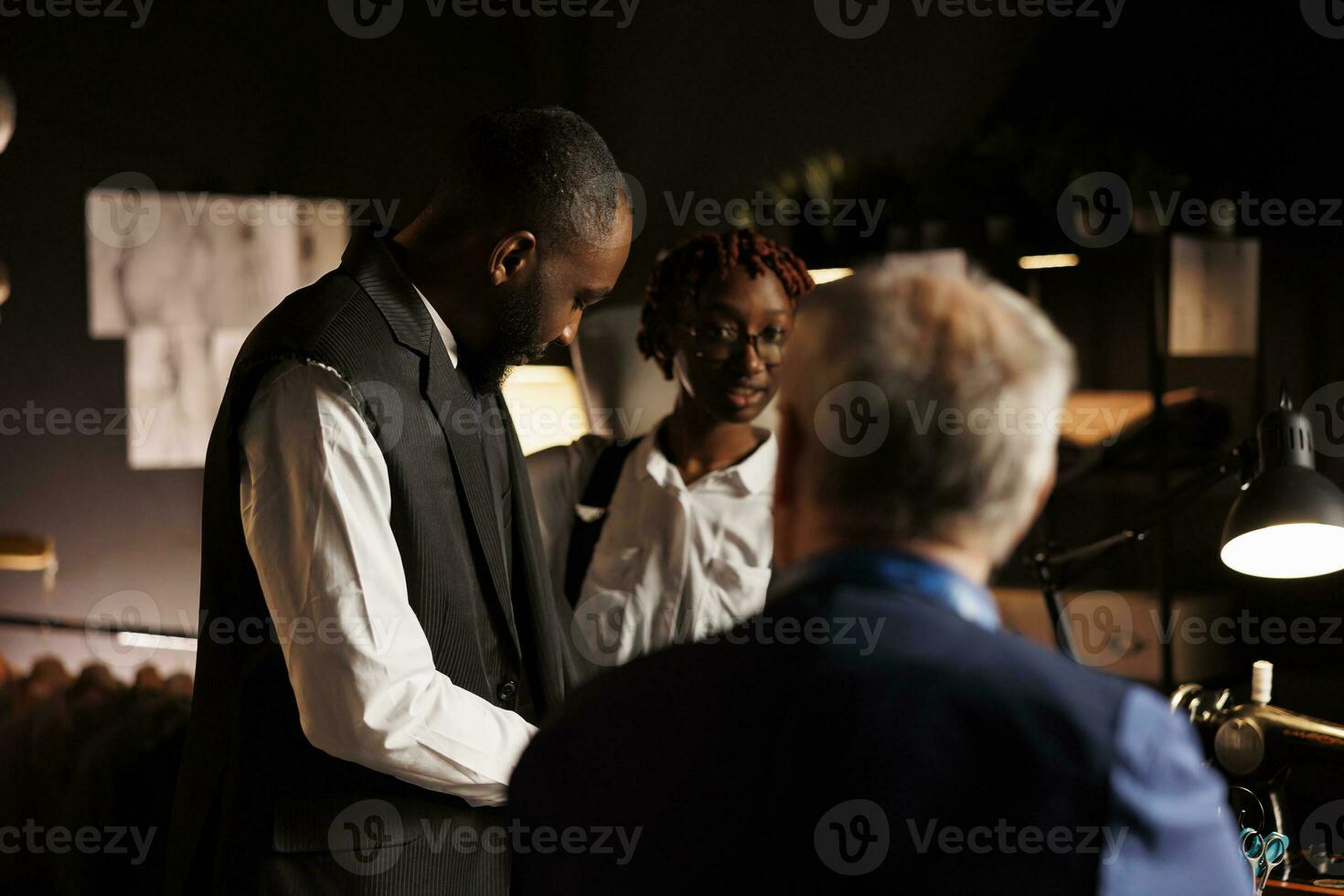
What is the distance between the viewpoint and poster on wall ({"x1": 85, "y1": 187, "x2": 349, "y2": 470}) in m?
3.90

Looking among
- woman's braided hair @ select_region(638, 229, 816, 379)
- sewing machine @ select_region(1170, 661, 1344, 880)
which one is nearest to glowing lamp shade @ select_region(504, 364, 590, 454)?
woman's braided hair @ select_region(638, 229, 816, 379)

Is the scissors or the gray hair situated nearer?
the gray hair

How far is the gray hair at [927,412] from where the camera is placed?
0.82 m

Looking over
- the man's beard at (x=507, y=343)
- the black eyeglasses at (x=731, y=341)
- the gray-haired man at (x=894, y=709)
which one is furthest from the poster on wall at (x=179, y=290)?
the gray-haired man at (x=894, y=709)

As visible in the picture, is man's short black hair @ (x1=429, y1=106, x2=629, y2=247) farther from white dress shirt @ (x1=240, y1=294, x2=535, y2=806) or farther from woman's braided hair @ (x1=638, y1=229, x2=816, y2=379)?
woman's braided hair @ (x1=638, y1=229, x2=816, y2=379)

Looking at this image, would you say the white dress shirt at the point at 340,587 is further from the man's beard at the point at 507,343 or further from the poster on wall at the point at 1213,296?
the poster on wall at the point at 1213,296

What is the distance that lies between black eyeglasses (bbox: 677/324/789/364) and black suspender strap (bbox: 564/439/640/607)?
205mm

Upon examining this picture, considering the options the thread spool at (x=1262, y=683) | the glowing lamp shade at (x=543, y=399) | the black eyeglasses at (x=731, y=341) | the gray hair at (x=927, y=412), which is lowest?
the thread spool at (x=1262, y=683)

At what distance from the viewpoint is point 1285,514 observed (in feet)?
4.75

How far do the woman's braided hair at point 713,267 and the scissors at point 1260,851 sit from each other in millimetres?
1119

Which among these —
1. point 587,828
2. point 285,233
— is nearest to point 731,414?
point 587,828

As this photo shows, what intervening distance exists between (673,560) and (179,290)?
2.57 metres

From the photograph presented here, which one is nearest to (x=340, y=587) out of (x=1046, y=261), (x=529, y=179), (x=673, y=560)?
(x=529, y=179)

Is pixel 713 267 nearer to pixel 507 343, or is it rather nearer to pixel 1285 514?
pixel 507 343
